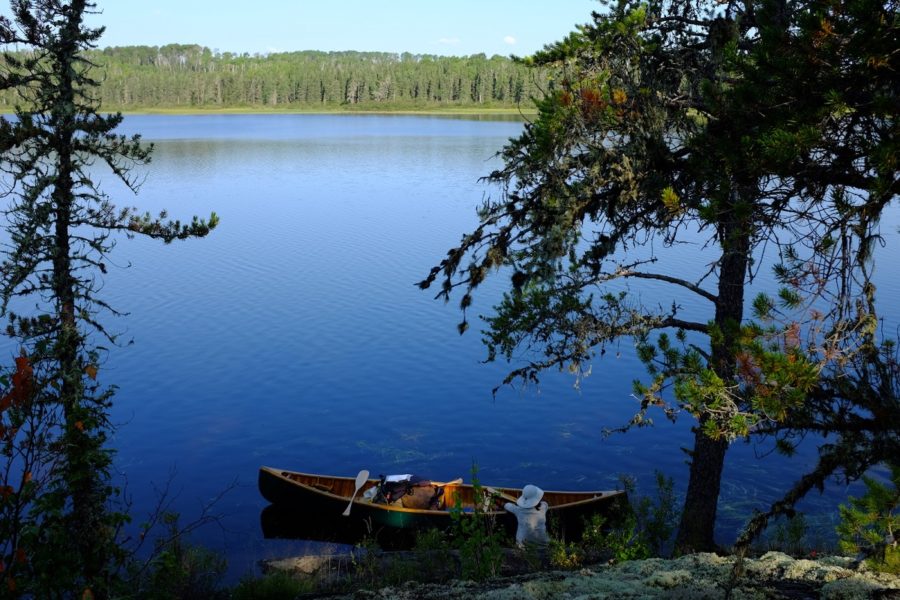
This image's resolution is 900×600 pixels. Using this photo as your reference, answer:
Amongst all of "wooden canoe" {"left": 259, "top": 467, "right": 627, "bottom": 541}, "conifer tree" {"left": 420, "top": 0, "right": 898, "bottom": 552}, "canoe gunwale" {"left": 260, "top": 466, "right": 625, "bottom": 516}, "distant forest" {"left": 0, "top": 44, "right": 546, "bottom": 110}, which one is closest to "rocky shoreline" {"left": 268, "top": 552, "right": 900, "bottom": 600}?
"conifer tree" {"left": 420, "top": 0, "right": 898, "bottom": 552}

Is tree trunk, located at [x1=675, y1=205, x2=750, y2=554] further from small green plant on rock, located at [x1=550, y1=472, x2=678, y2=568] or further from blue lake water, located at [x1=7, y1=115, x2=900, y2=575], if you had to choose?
blue lake water, located at [x1=7, y1=115, x2=900, y2=575]

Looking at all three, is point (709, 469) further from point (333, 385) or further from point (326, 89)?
point (326, 89)

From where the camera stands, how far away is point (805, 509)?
59.1ft

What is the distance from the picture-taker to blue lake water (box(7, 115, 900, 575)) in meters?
20.0

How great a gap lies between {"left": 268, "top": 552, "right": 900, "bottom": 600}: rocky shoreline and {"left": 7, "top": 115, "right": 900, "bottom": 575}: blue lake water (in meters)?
3.20

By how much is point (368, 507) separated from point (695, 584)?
10.6 m

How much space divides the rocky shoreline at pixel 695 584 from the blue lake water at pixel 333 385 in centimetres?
320

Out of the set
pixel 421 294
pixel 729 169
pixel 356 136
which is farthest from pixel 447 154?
pixel 729 169

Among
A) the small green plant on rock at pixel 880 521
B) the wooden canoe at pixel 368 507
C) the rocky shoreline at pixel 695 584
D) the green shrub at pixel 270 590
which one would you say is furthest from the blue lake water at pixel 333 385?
the small green plant on rock at pixel 880 521

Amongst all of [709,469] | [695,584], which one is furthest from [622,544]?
[695,584]

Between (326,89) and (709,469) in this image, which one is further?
(326,89)

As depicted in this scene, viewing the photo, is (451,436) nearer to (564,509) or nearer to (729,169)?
(564,509)

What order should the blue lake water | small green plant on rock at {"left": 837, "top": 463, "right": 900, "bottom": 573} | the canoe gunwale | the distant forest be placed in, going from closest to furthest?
small green plant on rock at {"left": 837, "top": 463, "right": 900, "bottom": 573}, the canoe gunwale, the blue lake water, the distant forest

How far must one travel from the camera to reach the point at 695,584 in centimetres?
707
